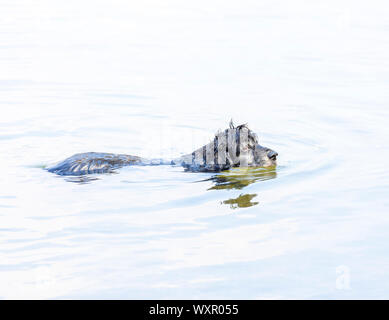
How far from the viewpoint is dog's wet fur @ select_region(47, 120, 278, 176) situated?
401 inches

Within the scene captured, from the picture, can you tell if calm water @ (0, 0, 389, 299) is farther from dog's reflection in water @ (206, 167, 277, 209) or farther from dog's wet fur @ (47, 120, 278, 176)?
dog's wet fur @ (47, 120, 278, 176)

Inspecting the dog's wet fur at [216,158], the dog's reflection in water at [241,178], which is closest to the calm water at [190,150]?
the dog's reflection in water at [241,178]

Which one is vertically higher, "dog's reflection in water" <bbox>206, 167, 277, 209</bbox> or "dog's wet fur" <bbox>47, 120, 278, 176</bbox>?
"dog's wet fur" <bbox>47, 120, 278, 176</bbox>

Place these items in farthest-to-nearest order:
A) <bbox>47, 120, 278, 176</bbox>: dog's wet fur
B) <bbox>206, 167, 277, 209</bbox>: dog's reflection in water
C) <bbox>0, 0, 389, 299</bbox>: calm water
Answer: <bbox>47, 120, 278, 176</bbox>: dog's wet fur → <bbox>206, 167, 277, 209</bbox>: dog's reflection in water → <bbox>0, 0, 389, 299</bbox>: calm water

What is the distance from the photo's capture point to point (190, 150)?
12.4 metres

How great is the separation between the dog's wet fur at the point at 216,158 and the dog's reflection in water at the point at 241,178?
101 mm

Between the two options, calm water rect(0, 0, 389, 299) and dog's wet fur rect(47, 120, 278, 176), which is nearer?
calm water rect(0, 0, 389, 299)

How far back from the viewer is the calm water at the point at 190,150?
22.3 ft

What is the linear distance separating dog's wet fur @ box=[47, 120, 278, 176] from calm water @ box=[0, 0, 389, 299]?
0.21 meters

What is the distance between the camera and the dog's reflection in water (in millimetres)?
9516

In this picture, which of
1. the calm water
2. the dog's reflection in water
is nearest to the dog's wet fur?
the dog's reflection in water

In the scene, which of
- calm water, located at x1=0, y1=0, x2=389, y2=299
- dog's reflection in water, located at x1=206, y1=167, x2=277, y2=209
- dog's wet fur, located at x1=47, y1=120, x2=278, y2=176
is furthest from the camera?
dog's wet fur, located at x1=47, y1=120, x2=278, y2=176

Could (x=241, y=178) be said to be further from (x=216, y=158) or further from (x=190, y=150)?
(x=190, y=150)
